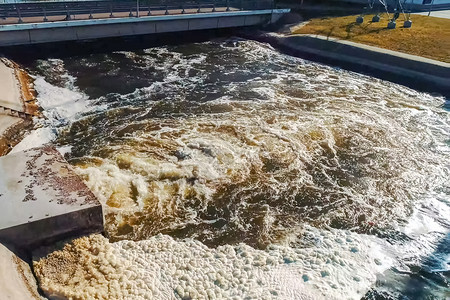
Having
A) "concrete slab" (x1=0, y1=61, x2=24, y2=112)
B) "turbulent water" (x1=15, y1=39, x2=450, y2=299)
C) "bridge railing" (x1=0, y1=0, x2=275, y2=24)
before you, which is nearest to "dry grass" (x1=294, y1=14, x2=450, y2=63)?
"turbulent water" (x1=15, y1=39, x2=450, y2=299)

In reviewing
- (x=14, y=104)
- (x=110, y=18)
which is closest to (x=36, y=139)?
(x=14, y=104)

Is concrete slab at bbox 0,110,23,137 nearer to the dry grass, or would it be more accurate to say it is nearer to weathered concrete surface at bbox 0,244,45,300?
weathered concrete surface at bbox 0,244,45,300

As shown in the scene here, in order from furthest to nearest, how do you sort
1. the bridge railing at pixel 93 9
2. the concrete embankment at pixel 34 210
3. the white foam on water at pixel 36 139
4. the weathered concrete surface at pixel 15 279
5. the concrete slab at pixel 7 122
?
the bridge railing at pixel 93 9 → the concrete slab at pixel 7 122 → the white foam on water at pixel 36 139 → the concrete embankment at pixel 34 210 → the weathered concrete surface at pixel 15 279

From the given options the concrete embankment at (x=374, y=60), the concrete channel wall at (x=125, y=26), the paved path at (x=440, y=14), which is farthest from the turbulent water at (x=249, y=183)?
the paved path at (x=440, y=14)

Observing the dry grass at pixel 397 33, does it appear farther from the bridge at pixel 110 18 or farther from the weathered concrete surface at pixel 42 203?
the weathered concrete surface at pixel 42 203

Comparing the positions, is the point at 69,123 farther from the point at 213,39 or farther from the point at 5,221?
the point at 213,39

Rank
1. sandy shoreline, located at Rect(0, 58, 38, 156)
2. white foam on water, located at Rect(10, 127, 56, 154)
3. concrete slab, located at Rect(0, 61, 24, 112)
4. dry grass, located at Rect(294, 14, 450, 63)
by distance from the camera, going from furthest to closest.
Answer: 1. dry grass, located at Rect(294, 14, 450, 63)
2. concrete slab, located at Rect(0, 61, 24, 112)
3. sandy shoreline, located at Rect(0, 58, 38, 156)
4. white foam on water, located at Rect(10, 127, 56, 154)

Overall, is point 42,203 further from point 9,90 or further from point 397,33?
point 397,33
